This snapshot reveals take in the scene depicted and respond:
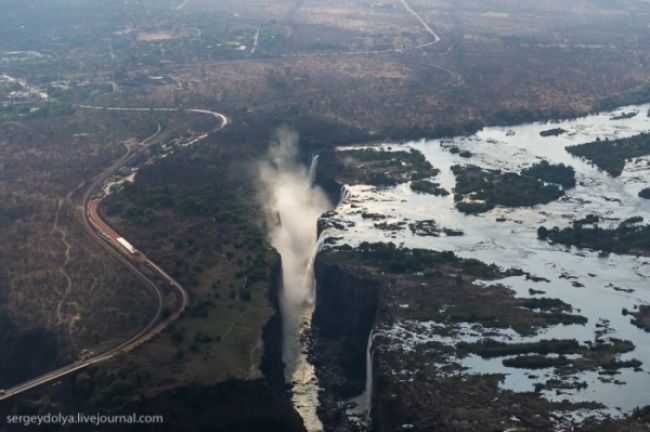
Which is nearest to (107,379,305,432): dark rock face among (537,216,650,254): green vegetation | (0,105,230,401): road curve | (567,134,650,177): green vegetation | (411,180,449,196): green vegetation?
(0,105,230,401): road curve

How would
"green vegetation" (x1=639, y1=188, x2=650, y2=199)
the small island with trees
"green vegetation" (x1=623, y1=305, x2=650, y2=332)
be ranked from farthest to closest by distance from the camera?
"green vegetation" (x1=639, y1=188, x2=650, y2=199), the small island with trees, "green vegetation" (x1=623, y1=305, x2=650, y2=332)

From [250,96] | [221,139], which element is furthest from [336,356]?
[250,96]

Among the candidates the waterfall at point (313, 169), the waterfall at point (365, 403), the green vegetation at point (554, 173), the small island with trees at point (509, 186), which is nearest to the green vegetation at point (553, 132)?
the small island with trees at point (509, 186)

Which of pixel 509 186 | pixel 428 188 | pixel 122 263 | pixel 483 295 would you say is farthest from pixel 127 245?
pixel 509 186

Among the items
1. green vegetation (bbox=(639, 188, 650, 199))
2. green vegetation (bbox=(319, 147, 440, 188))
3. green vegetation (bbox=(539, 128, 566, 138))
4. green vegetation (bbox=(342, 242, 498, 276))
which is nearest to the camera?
green vegetation (bbox=(342, 242, 498, 276))

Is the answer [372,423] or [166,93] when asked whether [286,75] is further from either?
[372,423]

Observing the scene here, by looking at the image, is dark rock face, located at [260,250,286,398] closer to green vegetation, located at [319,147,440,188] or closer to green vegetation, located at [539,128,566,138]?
green vegetation, located at [319,147,440,188]
